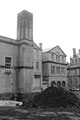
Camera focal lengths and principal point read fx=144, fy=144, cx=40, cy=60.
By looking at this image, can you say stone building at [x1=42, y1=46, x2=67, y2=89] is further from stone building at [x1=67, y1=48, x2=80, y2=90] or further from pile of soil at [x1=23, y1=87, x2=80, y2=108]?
pile of soil at [x1=23, y1=87, x2=80, y2=108]

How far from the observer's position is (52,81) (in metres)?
33.8

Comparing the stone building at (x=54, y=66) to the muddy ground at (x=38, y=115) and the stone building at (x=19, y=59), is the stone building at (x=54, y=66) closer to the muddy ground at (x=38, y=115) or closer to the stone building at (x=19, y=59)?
the stone building at (x=19, y=59)

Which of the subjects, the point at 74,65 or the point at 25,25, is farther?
the point at 74,65

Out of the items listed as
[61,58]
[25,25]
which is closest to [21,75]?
[25,25]

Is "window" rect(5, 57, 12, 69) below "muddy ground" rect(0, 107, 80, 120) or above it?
above

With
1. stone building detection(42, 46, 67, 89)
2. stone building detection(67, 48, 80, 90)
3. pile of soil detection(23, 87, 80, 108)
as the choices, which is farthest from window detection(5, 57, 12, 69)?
stone building detection(67, 48, 80, 90)

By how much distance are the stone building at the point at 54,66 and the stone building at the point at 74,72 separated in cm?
612

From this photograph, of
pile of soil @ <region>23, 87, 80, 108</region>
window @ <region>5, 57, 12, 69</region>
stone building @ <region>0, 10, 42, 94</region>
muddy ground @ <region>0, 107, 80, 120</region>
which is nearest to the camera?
muddy ground @ <region>0, 107, 80, 120</region>

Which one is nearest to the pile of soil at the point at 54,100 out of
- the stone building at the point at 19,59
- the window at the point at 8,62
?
the stone building at the point at 19,59

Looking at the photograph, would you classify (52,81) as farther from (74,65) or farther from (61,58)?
(74,65)

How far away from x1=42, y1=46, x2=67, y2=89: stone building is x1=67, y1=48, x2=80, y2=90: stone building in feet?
20.1

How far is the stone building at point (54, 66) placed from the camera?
33531 mm

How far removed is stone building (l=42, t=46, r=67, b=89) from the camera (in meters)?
33.5

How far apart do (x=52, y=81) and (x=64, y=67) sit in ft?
19.7
